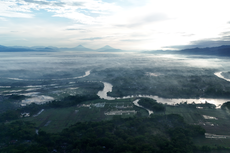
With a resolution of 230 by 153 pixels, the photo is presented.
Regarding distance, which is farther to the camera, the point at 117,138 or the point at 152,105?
the point at 152,105

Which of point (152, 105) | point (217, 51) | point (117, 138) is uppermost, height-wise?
point (217, 51)

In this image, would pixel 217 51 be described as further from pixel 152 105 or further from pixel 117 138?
pixel 117 138

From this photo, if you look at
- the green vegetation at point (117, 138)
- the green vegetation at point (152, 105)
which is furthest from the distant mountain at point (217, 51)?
the green vegetation at point (117, 138)

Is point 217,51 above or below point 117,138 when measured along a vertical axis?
above

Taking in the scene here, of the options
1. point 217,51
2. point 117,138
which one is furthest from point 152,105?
point 217,51

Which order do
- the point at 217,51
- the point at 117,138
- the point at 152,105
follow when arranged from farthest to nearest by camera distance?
the point at 217,51, the point at 152,105, the point at 117,138

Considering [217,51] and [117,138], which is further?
[217,51]

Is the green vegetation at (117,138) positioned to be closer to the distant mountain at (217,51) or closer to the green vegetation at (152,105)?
the green vegetation at (152,105)

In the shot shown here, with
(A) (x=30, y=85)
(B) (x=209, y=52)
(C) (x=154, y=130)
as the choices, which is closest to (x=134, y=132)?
(C) (x=154, y=130)

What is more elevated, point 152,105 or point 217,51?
point 217,51

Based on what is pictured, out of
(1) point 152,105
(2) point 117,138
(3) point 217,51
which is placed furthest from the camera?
(3) point 217,51

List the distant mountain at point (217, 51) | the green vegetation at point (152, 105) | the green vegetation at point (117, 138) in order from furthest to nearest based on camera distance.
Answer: the distant mountain at point (217, 51), the green vegetation at point (152, 105), the green vegetation at point (117, 138)
